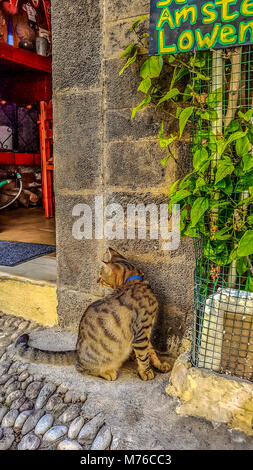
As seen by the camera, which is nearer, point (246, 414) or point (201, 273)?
point (246, 414)

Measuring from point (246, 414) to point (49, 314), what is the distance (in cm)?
192

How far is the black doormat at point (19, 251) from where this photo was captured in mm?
3996

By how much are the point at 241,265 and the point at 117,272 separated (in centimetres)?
84

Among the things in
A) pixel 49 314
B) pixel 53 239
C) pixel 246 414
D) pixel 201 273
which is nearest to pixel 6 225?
pixel 53 239

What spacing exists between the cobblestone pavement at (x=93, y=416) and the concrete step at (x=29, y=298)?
0.70 m

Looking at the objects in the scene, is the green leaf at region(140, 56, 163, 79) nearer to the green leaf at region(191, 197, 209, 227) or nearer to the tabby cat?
the green leaf at region(191, 197, 209, 227)

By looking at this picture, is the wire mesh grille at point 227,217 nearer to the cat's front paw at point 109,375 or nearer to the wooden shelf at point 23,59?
the cat's front paw at point 109,375

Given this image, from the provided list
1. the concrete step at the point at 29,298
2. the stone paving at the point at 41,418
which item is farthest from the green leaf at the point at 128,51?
the stone paving at the point at 41,418

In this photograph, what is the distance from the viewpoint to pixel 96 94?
257 cm

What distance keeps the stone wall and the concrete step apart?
374 millimetres

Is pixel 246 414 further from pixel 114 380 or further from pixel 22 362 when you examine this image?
pixel 22 362

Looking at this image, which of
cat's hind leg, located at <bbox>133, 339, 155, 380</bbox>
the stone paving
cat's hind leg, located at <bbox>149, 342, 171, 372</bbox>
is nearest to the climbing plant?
cat's hind leg, located at <bbox>133, 339, 155, 380</bbox>

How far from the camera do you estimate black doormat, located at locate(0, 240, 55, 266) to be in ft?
13.1
